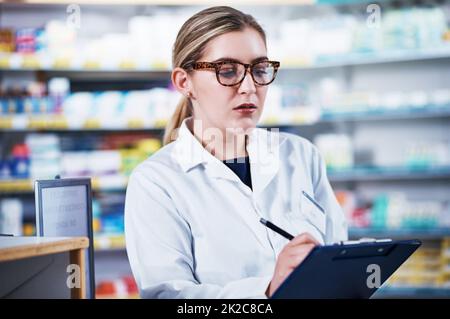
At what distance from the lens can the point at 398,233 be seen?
3824 millimetres

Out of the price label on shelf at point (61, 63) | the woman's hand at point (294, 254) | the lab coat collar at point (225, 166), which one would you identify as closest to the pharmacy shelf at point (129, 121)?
the price label on shelf at point (61, 63)

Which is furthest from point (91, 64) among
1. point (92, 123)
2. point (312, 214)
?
point (312, 214)

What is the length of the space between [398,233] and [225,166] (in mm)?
2335

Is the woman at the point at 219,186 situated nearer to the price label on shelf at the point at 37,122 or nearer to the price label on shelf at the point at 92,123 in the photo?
the price label on shelf at the point at 92,123

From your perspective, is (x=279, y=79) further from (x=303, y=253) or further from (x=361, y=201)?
(x=303, y=253)

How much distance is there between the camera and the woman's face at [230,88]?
5.50 ft

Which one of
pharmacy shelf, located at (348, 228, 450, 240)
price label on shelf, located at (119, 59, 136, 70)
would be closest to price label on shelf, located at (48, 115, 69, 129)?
price label on shelf, located at (119, 59, 136, 70)

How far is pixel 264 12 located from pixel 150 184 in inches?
99.3

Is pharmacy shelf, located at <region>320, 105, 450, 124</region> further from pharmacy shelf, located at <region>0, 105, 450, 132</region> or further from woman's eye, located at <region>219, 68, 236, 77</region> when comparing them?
woman's eye, located at <region>219, 68, 236, 77</region>

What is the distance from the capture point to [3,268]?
146 cm

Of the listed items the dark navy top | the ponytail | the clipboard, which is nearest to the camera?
the clipboard

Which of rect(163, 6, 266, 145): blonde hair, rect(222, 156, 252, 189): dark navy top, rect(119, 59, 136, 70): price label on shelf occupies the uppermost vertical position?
rect(119, 59, 136, 70): price label on shelf

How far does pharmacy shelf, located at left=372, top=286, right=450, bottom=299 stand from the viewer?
3.78m

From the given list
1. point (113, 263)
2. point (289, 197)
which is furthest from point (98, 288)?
point (289, 197)
